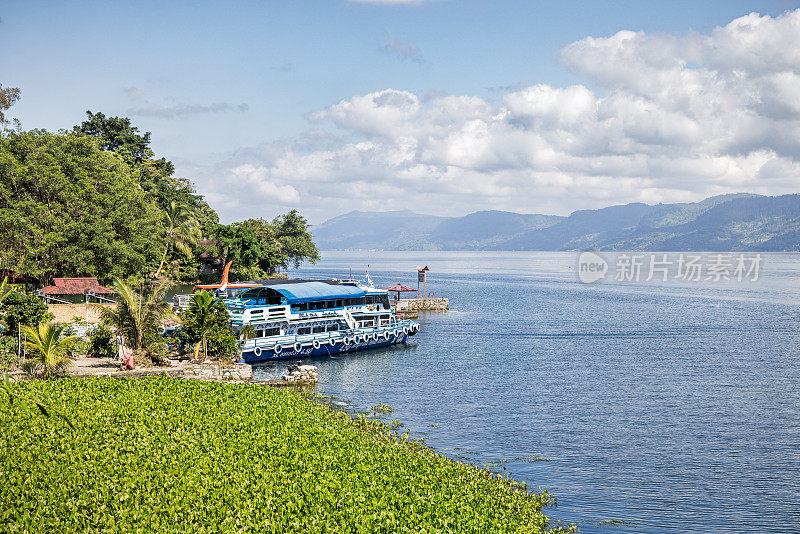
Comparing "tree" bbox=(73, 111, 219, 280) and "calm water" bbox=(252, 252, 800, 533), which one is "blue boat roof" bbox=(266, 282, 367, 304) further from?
"tree" bbox=(73, 111, 219, 280)

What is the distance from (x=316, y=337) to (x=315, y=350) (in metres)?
1.12

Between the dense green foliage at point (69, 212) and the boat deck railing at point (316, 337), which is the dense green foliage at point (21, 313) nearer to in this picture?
the boat deck railing at point (316, 337)

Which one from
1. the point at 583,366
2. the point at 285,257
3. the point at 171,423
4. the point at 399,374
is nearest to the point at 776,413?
the point at 583,366

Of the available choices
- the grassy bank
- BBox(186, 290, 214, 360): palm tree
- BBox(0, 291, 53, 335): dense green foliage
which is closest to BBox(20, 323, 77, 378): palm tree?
the grassy bank

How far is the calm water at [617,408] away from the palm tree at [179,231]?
4356 centimetres

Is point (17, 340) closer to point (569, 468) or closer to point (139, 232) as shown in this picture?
point (569, 468)

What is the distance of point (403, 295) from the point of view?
425 ft

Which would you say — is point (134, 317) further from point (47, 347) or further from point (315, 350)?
point (315, 350)

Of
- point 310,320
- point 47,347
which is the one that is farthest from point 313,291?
point 47,347

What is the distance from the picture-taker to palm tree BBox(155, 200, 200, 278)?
312 ft

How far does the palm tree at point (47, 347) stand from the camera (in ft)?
100

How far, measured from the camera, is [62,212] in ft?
204

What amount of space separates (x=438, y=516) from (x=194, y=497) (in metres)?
6.62

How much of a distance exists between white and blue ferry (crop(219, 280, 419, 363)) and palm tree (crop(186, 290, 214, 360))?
5.91 meters
